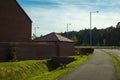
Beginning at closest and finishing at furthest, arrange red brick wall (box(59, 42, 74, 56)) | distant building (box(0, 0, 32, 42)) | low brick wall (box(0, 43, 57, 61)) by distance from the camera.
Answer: low brick wall (box(0, 43, 57, 61)) < distant building (box(0, 0, 32, 42)) < red brick wall (box(59, 42, 74, 56))

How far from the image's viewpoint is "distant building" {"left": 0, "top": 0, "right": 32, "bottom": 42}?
1460 inches

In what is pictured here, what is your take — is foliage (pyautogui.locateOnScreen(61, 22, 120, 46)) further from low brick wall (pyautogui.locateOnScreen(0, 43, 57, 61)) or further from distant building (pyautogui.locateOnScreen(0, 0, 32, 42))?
low brick wall (pyautogui.locateOnScreen(0, 43, 57, 61))

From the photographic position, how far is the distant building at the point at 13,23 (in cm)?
3707

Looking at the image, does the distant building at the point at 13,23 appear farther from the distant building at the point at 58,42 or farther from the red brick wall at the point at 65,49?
the red brick wall at the point at 65,49

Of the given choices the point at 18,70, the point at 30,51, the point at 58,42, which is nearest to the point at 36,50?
the point at 30,51

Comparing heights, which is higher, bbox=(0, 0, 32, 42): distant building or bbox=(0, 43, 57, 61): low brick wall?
bbox=(0, 0, 32, 42): distant building

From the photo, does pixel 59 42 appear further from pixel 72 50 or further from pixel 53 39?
pixel 72 50

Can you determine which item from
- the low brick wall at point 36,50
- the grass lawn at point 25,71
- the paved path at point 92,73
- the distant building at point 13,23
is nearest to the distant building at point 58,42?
the low brick wall at point 36,50

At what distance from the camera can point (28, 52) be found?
34.5 meters

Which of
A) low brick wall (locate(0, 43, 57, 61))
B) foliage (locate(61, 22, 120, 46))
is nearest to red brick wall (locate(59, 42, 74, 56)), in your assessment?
low brick wall (locate(0, 43, 57, 61))

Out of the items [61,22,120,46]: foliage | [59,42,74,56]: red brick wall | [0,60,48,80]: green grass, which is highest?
[61,22,120,46]: foliage

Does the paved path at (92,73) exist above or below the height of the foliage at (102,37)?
below

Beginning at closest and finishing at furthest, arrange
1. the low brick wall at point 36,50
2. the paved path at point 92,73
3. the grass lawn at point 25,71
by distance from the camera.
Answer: the paved path at point 92,73 → the grass lawn at point 25,71 → the low brick wall at point 36,50

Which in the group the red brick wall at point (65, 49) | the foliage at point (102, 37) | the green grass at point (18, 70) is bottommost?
the green grass at point (18, 70)
